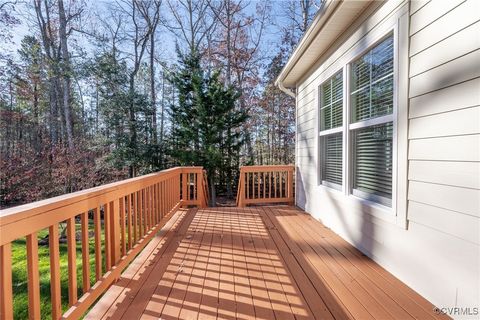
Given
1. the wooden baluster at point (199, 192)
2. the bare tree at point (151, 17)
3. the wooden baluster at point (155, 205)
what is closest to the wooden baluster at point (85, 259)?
the wooden baluster at point (155, 205)

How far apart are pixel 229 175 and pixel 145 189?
751 cm

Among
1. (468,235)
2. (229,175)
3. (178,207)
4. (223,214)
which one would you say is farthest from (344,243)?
(229,175)

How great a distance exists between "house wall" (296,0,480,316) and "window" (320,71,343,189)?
1025 mm

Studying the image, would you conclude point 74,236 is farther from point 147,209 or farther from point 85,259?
point 147,209

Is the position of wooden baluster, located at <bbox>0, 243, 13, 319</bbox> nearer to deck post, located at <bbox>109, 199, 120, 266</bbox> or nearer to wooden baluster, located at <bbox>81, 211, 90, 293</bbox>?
wooden baluster, located at <bbox>81, 211, 90, 293</bbox>

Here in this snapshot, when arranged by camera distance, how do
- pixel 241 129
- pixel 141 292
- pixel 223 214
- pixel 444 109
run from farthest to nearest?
pixel 241 129, pixel 223 214, pixel 141 292, pixel 444 109

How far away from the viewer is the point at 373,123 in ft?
8.29

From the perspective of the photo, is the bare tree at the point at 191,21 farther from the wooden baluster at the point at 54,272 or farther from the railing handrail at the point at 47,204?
the wooden baluster at the point at 54,272

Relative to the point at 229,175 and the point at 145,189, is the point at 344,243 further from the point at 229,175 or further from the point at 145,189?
the point at 229,175

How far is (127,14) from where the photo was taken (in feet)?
41.3

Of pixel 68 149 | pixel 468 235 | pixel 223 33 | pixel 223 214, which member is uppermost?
pixel 223 33

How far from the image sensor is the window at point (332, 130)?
11.1ft

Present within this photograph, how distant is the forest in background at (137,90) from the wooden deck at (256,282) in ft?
20.4

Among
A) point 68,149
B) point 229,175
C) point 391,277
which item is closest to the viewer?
point 391,277
